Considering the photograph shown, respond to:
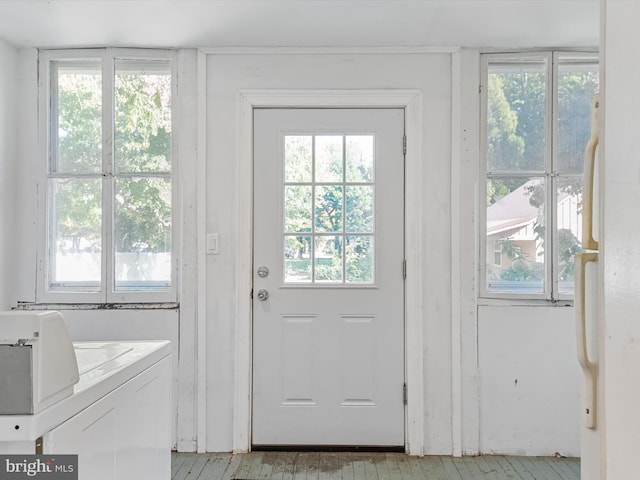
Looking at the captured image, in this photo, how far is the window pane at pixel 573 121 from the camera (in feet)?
8.51

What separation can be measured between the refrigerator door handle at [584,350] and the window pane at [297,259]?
5.13 feet

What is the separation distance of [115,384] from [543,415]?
2251mm

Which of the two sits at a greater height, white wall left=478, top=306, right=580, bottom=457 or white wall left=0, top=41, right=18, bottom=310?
white wall left=0, top=41, right=18, bottom=310

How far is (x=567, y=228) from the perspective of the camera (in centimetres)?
259

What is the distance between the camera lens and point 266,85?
Answer: 2598mm

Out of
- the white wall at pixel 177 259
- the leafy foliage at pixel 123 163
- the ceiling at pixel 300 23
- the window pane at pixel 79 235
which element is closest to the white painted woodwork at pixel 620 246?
the ceiling at pixel 300 23

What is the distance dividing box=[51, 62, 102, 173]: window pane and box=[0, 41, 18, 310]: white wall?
0.68 feet

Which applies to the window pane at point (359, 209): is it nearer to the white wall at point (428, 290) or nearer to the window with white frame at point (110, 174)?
the white wall at point (428, 290)

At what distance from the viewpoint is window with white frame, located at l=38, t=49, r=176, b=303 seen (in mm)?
2631

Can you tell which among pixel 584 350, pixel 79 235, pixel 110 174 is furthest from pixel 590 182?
pixel 79 235

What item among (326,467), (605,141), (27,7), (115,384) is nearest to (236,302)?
(326,467)

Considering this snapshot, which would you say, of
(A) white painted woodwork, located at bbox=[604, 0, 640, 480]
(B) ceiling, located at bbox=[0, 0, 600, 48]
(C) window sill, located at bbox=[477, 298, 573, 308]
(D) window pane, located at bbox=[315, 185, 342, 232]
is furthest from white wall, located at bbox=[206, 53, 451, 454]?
(A) white painted woodwork, located at bbox=[604, 0, 640, 480]

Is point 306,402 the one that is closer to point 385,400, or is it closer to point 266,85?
point 385,400

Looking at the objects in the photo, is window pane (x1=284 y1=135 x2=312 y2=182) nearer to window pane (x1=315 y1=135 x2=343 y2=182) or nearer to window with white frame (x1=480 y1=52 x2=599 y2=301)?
window pane (x1=315 y1=135 x2=343 y2=182)
